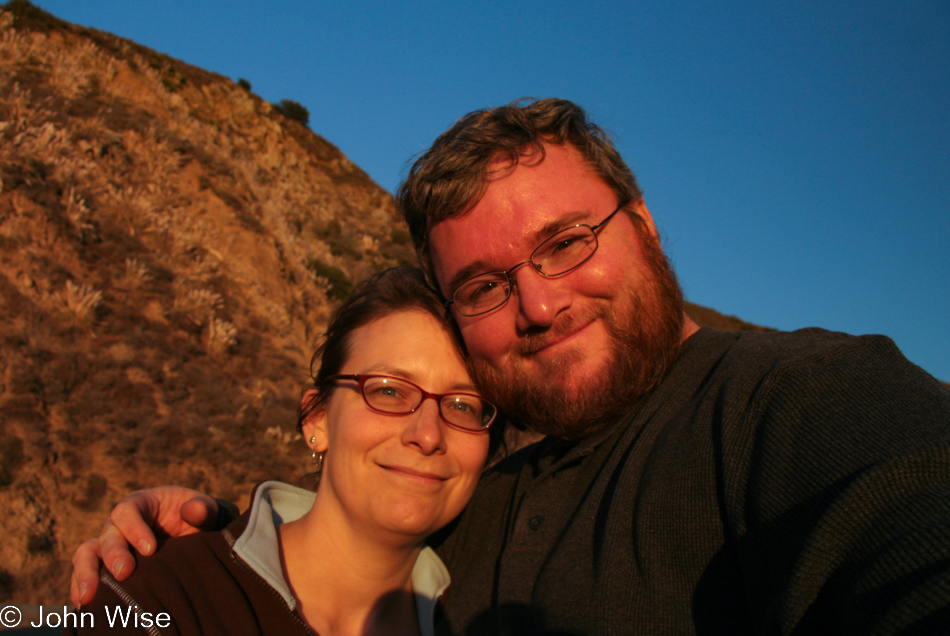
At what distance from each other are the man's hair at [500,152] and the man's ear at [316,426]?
102cm

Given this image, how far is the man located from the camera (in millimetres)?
1047

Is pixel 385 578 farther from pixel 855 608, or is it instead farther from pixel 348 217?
pixel 348 217

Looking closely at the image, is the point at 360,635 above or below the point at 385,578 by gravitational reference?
below

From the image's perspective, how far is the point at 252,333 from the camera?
10.9m

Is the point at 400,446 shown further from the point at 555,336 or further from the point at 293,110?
the point at 293,110

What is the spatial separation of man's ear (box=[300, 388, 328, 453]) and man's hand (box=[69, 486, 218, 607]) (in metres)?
0.54

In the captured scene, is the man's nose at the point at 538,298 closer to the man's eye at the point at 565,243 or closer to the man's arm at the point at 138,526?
the man's eye at the point at 565,243

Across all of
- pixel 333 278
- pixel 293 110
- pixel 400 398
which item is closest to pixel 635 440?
pixel 400 398

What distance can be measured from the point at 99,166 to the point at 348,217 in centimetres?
1142

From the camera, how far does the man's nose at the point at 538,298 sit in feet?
7.24

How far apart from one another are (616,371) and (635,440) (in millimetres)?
272

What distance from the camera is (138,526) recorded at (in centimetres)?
218

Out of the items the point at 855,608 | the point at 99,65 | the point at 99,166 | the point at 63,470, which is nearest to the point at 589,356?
the point at 855,608

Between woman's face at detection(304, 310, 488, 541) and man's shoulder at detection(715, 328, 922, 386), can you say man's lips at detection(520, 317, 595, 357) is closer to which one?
woman's face at detection(304, 310, 488, 541)
